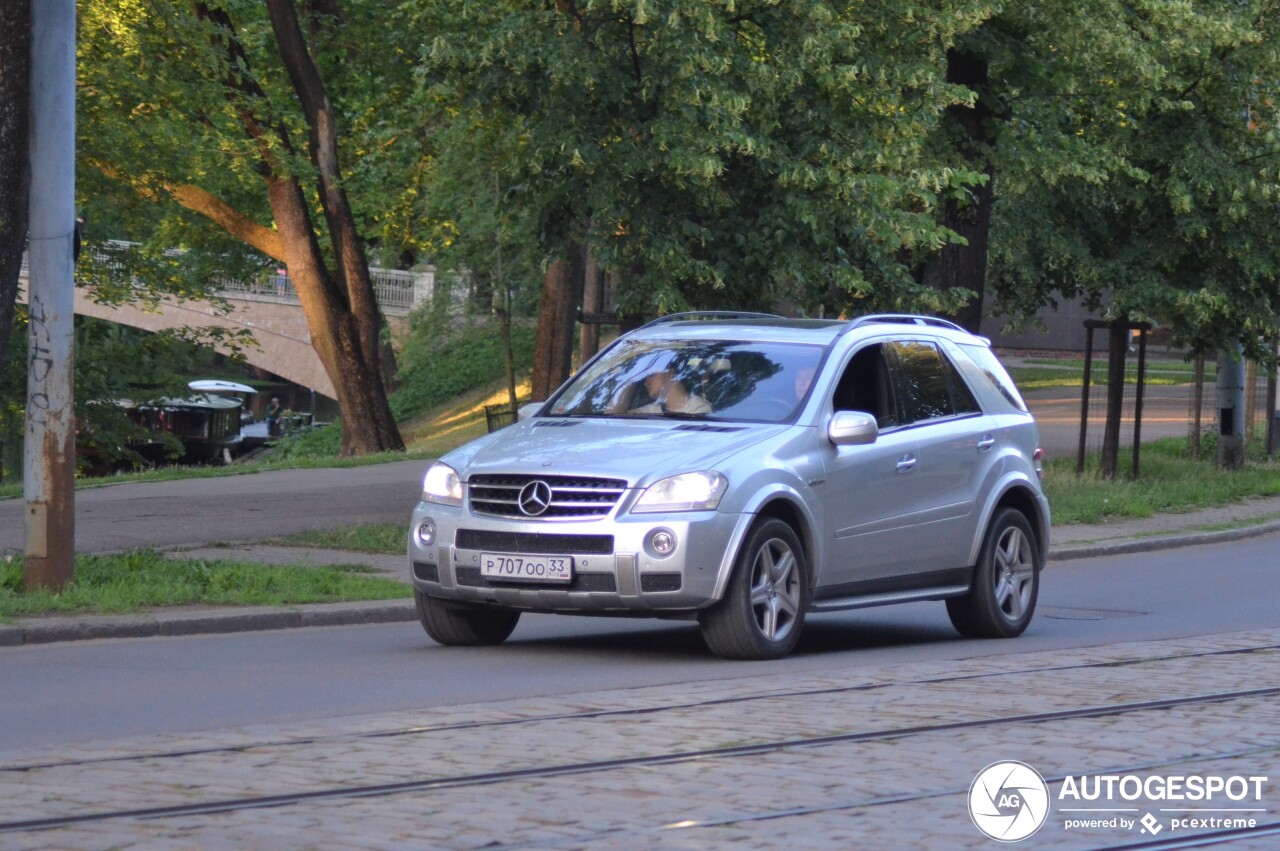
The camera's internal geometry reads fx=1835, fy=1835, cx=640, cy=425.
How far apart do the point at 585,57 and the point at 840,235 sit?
2.89 m

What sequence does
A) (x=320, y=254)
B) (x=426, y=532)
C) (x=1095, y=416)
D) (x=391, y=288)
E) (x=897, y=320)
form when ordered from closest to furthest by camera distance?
(x=426, y=532)
(x=897, y=320)
(x=1095, y=416)
(x=320, y=254)
(x=391, y=288)

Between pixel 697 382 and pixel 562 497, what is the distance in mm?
1474

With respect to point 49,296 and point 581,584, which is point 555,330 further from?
point 581,584

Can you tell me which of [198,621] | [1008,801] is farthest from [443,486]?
[1008,801]

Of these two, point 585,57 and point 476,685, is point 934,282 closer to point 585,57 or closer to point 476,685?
point 585,57

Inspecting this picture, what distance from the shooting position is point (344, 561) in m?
14.0

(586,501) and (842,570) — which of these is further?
(842,570)

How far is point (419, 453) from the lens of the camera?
1034 inches

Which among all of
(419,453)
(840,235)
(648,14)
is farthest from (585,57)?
(419,453)

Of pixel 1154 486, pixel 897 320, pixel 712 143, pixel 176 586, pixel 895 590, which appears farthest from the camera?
pixel 1154 486

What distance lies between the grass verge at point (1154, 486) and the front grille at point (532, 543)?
12.1 meters

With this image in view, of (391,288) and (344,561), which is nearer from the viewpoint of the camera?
(344,561)

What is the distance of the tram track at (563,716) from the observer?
6.51 m

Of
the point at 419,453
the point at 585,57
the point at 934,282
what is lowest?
the point at 419,453
